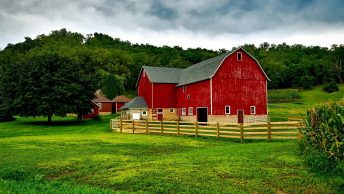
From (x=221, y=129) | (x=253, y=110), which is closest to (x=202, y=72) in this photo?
(x=253, y=110)

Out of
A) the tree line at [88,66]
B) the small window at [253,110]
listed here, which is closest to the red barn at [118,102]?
the tree line at [88,66]

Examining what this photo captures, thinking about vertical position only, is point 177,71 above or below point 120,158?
above

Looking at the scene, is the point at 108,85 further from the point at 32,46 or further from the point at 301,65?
the point at 301,65

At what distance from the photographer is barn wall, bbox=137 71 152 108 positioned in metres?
47.0

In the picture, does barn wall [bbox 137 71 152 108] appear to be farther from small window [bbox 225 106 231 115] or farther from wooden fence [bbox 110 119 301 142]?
wooden fence [bbox 110 119 301 142]

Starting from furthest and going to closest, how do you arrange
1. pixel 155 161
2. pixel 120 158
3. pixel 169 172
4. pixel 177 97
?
pixel 177 97, pixel 120 158, pixel 155 161, pixel 169 172

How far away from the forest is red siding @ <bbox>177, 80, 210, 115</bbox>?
3602cm

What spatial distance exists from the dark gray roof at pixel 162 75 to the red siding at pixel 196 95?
215 centimetres

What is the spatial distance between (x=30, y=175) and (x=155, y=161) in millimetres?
4609

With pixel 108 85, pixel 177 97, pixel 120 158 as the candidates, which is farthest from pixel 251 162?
pixel 108 85

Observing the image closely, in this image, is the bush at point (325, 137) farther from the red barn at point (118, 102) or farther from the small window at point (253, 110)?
the red barn at point (118, 102)

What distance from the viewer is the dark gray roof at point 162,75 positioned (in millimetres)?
47000

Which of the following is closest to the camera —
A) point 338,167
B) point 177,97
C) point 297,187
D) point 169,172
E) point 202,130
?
point 297,187

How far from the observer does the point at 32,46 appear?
4365 inches
